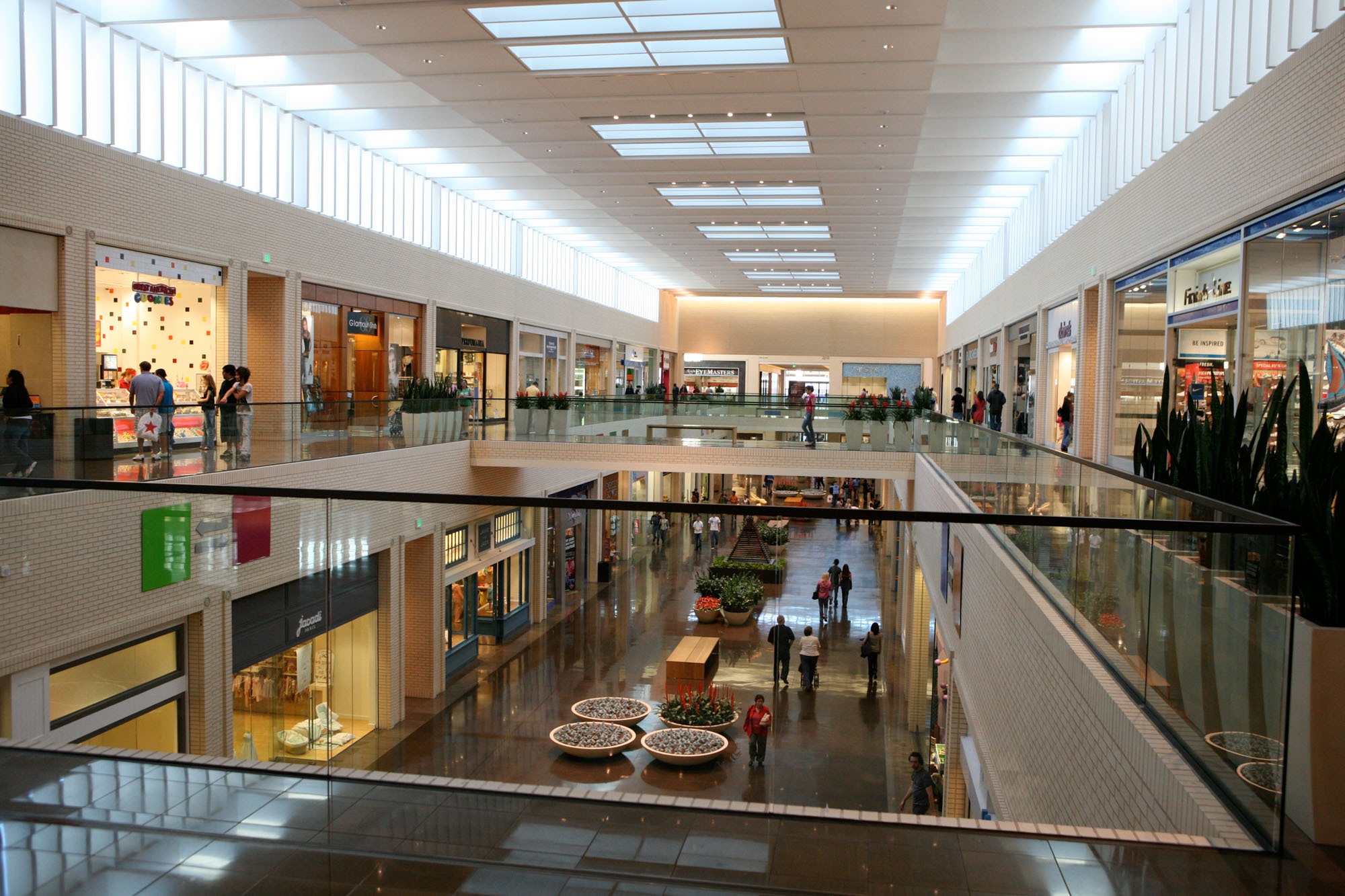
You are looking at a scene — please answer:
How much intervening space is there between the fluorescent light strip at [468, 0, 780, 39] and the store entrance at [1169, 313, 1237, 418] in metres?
6.72

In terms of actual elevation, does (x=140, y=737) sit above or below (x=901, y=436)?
below

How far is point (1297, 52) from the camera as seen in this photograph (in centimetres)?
873

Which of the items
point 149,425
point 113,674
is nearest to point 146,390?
point 149,425

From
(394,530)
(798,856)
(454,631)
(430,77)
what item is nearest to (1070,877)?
(798,856)

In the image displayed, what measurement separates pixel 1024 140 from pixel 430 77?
40.0 ft

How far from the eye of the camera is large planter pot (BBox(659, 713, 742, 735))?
10.2 ft

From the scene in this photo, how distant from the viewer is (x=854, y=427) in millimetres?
21359

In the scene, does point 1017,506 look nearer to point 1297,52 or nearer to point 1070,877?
point 1297,52

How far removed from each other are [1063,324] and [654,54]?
33.5ft

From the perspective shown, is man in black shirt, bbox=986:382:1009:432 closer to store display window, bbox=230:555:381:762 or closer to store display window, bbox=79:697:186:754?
store display window, bbox=79:697:186:754

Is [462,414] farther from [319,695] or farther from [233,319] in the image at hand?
[319,695]

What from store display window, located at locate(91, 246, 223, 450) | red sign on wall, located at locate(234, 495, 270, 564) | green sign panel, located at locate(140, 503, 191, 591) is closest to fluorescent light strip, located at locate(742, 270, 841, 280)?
store display window, located at locate(91, 246, 223, 450)

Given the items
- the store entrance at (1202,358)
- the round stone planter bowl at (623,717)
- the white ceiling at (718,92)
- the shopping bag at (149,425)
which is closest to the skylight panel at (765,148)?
the white ceiling at (718,92)

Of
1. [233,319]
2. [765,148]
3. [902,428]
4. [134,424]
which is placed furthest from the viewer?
[902,428]
